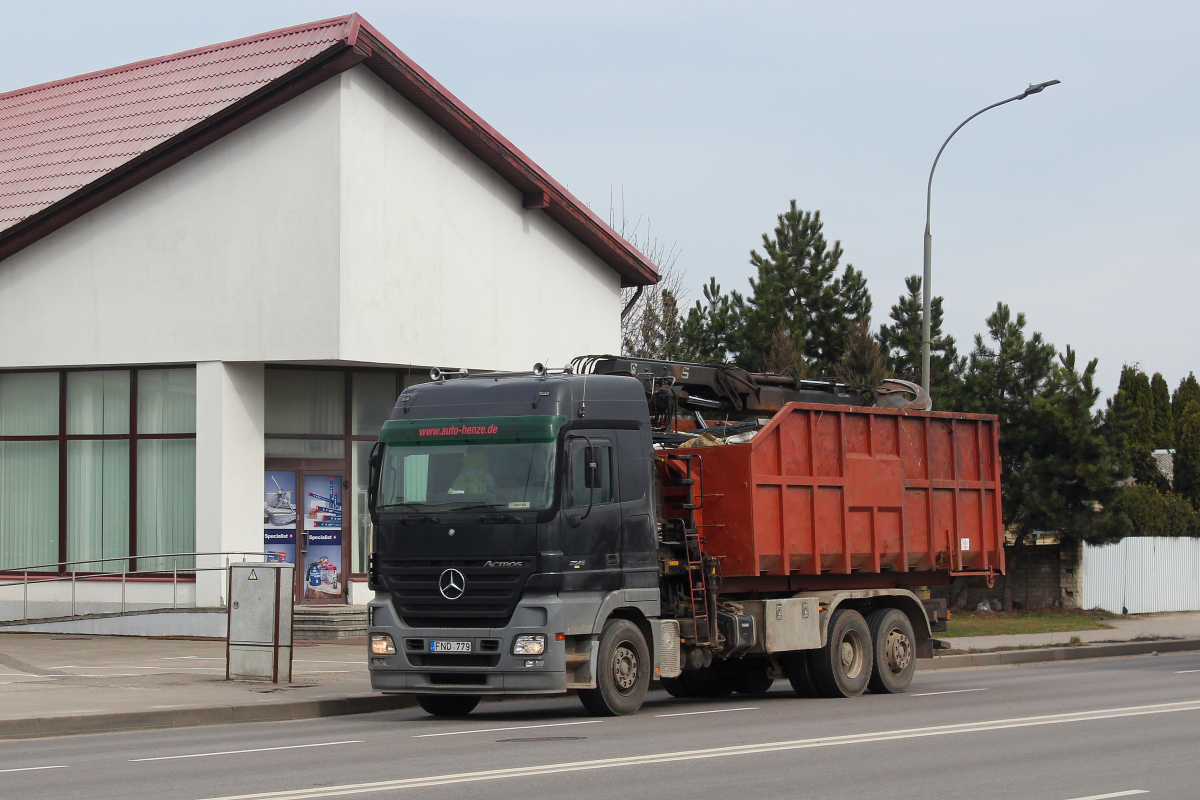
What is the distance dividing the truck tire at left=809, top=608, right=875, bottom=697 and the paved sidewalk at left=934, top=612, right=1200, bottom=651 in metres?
7.48

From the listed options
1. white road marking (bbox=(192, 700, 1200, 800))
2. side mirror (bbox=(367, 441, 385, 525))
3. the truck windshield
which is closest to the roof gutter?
side mirror (bbox=(367, 441, 385, 525))

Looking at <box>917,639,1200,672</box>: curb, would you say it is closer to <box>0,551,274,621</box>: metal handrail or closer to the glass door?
the glass door

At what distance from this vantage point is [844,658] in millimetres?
16547

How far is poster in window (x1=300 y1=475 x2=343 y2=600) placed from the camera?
84.2 ft

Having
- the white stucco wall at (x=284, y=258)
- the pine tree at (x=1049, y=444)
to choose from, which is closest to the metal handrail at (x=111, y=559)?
the white stucco wall at (x=284, y=258)

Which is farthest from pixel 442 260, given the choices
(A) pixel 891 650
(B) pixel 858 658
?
(B) pixel 858 658

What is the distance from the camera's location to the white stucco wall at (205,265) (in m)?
23.9

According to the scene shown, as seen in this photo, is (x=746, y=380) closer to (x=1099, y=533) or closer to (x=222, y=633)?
(x=222, y=633)

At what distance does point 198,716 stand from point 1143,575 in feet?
90.4

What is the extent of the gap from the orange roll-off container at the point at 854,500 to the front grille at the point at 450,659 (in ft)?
9.45

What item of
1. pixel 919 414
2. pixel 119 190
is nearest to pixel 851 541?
pixel 919 414

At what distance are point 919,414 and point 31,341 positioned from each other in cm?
1552

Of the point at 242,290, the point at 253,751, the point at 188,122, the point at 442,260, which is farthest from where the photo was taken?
the point at 442,260

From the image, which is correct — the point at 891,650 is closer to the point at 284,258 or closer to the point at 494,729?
the point at 494,729
